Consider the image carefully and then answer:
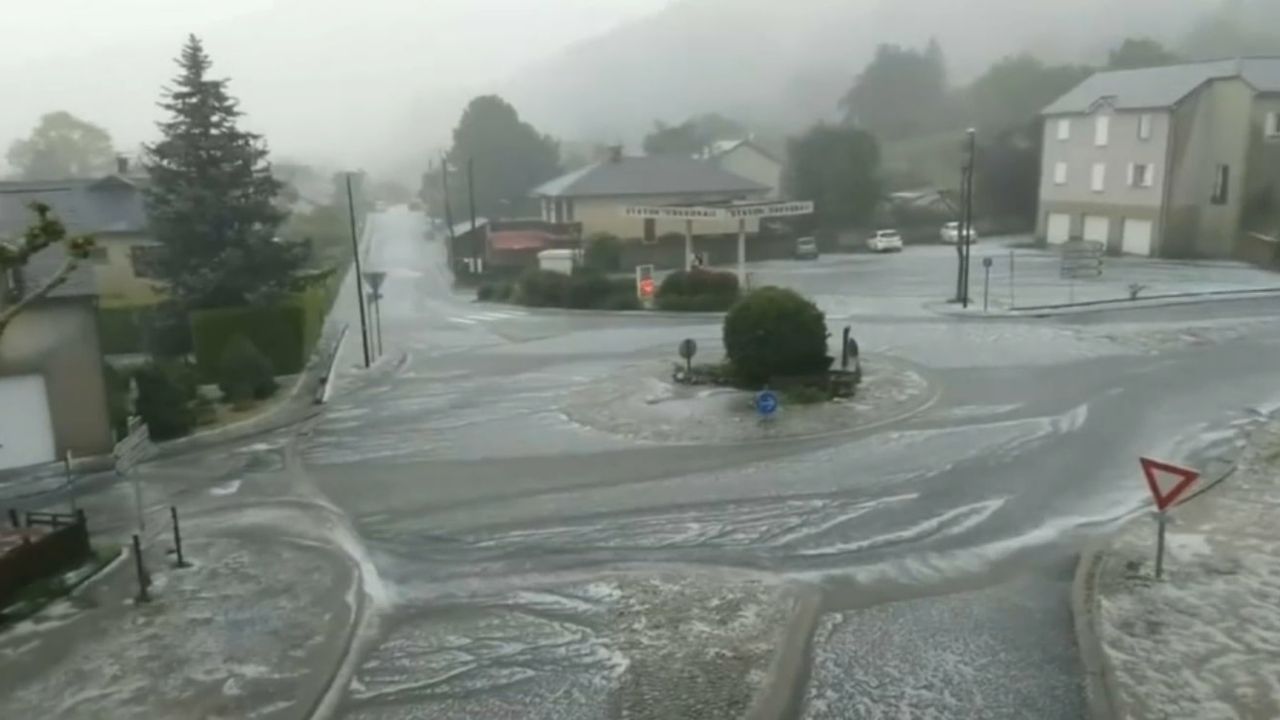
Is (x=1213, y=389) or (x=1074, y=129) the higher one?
(x=1074, y=129)

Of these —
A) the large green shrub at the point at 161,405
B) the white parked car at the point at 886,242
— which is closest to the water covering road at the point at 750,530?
the large green shrub at the point at 161,405

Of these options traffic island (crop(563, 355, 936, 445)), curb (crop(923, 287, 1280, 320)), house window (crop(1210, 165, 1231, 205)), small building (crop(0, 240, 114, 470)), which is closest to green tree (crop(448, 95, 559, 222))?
house window (crop(1210, 165, 1231, 205))

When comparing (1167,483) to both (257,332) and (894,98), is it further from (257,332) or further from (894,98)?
(894,98)

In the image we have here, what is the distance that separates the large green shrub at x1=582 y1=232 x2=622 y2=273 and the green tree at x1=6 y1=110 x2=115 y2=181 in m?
53.6

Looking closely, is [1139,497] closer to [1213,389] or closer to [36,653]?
[1213,389]

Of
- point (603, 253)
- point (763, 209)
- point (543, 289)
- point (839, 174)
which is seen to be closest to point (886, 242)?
point (839, 174)

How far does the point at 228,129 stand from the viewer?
92.9 ft

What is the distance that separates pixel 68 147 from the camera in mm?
83938

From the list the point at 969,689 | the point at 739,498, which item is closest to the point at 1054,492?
the point at 739,498

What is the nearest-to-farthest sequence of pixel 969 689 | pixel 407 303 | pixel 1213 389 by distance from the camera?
1. pixel 969 689
2. pixel 1213 389
3. pixel 407 303

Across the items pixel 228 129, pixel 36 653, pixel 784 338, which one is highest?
pixel 228 129

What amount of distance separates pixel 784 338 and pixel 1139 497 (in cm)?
874

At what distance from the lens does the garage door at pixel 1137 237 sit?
4838cm

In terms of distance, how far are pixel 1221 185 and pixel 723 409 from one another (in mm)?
37091
